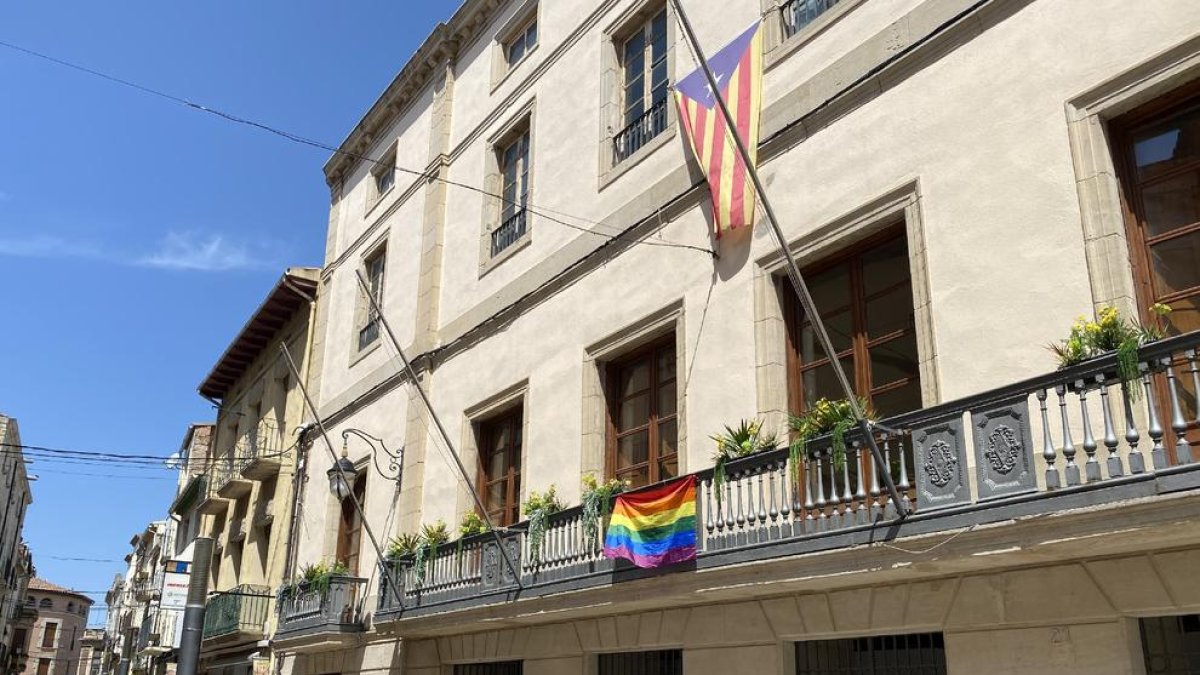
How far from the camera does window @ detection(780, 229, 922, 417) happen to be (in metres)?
8.95

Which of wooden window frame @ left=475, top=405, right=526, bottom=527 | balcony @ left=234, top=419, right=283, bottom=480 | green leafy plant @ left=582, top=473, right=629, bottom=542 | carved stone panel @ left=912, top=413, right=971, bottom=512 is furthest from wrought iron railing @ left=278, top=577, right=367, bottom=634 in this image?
carved stone panel @ left=912, top=413, right=971, bottom=512

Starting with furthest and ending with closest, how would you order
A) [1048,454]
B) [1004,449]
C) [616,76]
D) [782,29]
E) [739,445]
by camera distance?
1. [616,76]
2. [782,29]
3. [739,445]
4. [1004,449]
5. [1048,454]

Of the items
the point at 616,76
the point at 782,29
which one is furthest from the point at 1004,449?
the point at 616,76

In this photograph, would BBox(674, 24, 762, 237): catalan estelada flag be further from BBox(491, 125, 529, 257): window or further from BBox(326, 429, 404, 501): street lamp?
BBox(326, 429, 404, 501): street lamp

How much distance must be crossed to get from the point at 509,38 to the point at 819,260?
8920 mm

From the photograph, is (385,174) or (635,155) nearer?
(635,155)

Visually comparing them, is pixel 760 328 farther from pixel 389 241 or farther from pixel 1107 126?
pixel 389 241

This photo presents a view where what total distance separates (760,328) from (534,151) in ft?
20.2

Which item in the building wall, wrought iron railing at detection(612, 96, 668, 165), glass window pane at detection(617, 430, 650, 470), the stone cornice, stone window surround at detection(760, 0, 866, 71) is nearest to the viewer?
stone window surround at detection(760, 0, 866, 71)

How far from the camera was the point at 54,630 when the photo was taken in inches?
3494

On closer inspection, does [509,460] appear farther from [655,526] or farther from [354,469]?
Answer: [655,526]

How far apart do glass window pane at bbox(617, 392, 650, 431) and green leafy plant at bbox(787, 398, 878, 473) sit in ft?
11.6

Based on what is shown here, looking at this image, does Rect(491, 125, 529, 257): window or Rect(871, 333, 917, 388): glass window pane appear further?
Rect(491, 125, 529, 257): window

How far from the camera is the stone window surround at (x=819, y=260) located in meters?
8.45
